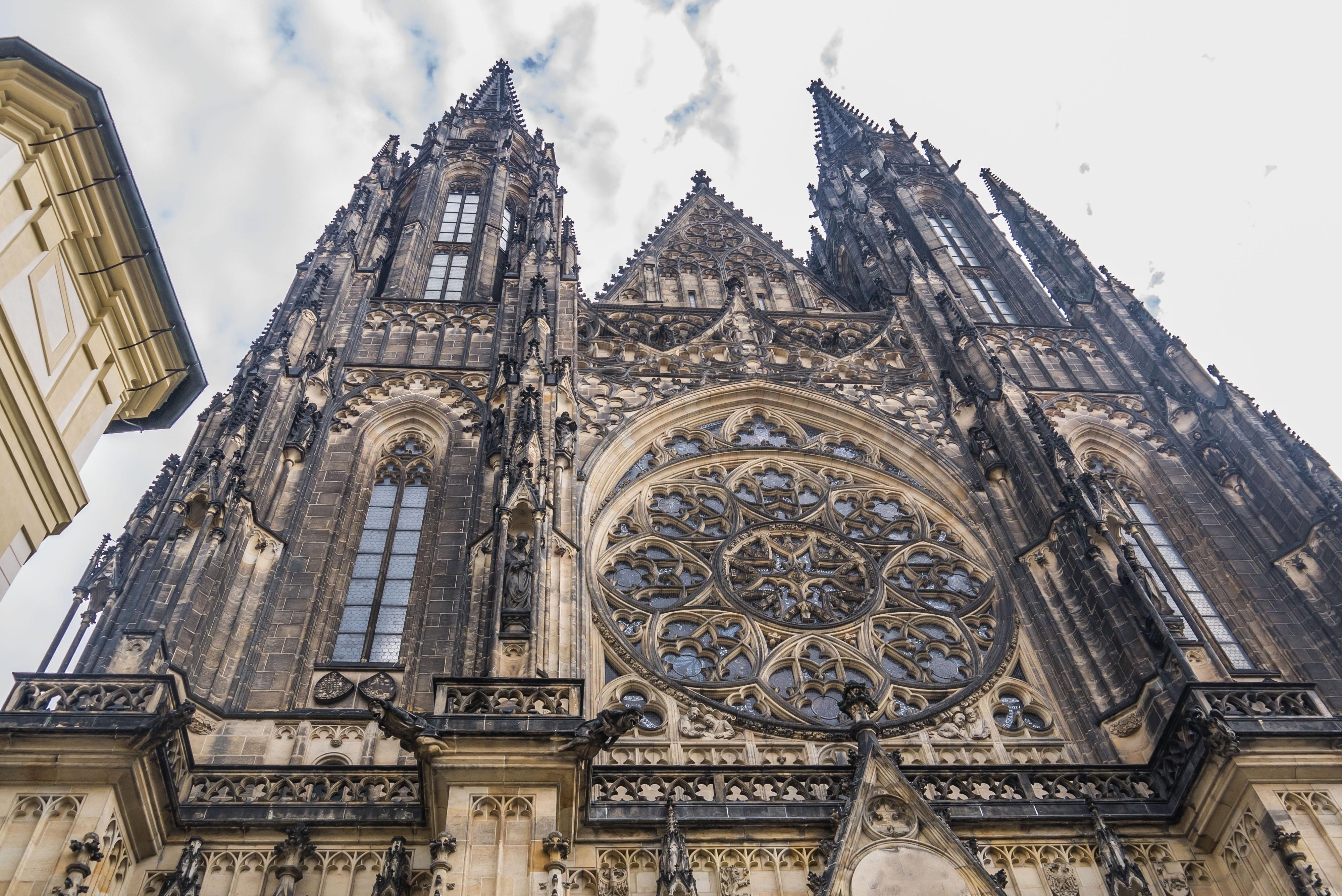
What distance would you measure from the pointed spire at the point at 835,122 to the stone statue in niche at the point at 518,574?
73.8 feet

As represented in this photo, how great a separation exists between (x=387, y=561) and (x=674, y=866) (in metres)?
6.61

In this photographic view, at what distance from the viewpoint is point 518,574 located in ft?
39.4

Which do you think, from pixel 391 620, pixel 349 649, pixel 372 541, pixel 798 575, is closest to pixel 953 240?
pixel 798 575

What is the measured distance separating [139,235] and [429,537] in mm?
6603

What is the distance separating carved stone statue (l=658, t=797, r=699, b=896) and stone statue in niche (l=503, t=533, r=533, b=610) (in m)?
2.68

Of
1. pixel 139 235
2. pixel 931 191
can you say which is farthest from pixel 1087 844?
pixel 931 191

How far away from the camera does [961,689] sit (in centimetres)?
1346

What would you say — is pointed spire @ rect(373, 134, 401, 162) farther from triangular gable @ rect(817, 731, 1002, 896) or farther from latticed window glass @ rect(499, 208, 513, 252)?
triangular gable @ rect(817, 731, 1002, 896)

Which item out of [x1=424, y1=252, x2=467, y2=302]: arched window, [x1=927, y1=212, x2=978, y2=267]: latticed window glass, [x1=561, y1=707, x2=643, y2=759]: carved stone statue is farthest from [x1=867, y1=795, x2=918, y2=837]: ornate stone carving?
[x1=927, y1=212, x2=978, y2=267]: latticed window glass

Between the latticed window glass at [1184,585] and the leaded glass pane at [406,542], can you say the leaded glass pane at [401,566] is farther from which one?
the latticed window glass at [1184,585]

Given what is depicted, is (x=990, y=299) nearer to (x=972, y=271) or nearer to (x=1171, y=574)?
(x=972, y=271)

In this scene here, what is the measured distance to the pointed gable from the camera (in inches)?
877

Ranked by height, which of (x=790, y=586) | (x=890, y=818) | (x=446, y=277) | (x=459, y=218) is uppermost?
(x=459, y=218)

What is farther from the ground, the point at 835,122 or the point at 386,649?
the point at 835,122
